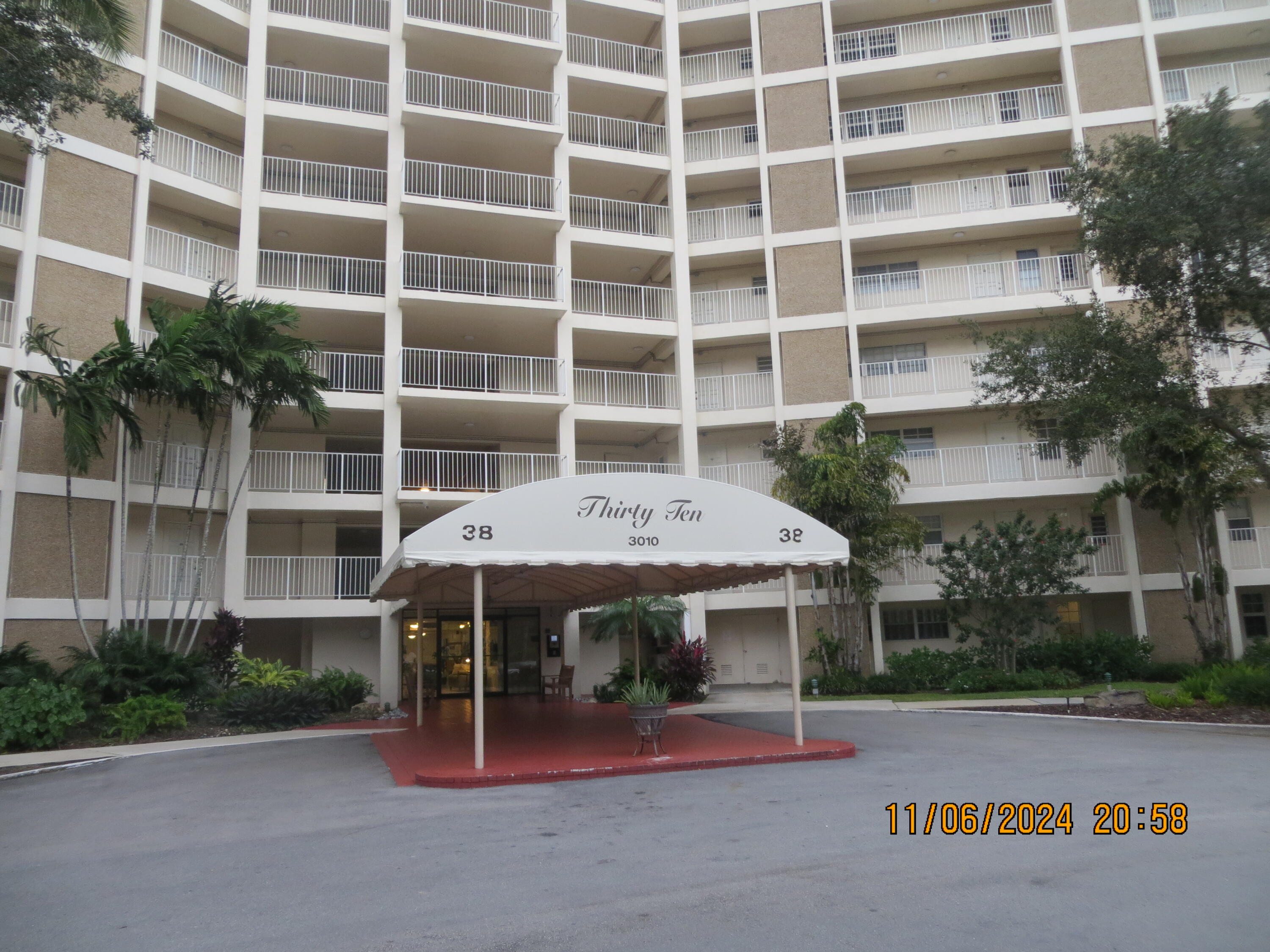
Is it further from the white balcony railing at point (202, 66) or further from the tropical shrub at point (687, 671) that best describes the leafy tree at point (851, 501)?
the white balcony railing at point (202, 66)

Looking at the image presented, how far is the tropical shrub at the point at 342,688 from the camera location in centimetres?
2122

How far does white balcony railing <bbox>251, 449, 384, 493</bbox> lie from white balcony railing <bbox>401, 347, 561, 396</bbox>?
2.71 meters

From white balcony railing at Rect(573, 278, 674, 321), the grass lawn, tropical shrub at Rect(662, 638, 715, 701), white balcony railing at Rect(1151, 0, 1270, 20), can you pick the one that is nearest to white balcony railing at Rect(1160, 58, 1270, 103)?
white balcony railing at Rect(1151, 0, 1270, 20)

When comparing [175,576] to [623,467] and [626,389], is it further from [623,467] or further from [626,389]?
[626,389]

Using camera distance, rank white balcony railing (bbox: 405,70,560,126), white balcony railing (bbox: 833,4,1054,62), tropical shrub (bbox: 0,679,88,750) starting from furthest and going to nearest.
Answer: white balcony railing (bbox: 833,4,1054,62), white balcony railing (bbox: 405,70,560,126), tropical shrub (bbox: 0,679,88,750)

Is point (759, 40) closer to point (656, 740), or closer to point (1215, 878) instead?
point (656, 740)

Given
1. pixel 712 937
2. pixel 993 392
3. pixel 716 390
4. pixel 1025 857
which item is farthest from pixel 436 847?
pixel 716 390

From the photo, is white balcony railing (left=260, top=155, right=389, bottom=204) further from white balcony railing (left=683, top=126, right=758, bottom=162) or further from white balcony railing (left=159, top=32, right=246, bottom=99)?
white balcony railing (left=683, top=126, right=758, bottom=162)

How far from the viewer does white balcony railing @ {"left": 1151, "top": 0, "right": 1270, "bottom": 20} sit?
27.5 meters

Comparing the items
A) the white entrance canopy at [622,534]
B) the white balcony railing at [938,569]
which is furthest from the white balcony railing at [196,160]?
the white balcony railing at [938,569]

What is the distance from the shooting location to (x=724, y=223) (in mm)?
29281

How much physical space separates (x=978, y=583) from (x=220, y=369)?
1859cm

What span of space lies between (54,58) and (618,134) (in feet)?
62.8

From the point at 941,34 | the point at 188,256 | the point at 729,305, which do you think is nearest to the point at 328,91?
the point at 188,256
